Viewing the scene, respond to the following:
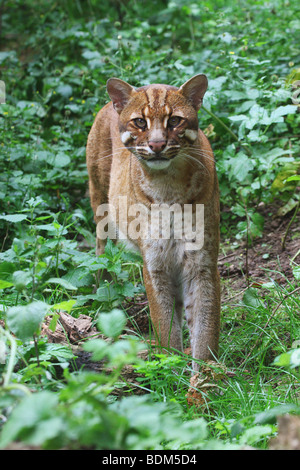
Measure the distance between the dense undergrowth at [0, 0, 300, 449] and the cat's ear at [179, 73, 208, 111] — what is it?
1.11 meters

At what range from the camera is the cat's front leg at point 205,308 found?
429 cm

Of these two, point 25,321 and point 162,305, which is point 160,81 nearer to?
point 162,305

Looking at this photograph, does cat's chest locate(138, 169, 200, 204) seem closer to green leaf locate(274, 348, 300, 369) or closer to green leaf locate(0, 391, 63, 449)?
green leaf locate(274, 348, 300, 369)

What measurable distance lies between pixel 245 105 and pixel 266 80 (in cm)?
69

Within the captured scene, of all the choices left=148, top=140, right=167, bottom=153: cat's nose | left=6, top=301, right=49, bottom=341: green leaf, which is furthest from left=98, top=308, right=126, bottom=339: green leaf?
left=148, top=140, right=167, bottom=153: cat's nose

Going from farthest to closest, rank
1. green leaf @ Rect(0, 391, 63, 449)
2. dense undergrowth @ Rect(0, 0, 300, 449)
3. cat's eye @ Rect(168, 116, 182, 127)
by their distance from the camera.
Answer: cat's eye @ Rect(168, 116, 182, 127) < dense undergrowth @ Rect(0, 0, 300, 449) < green leaf @ Rect(0, 391, 63, 449)

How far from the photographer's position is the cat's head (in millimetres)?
4043

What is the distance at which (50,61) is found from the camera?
848 centimetres

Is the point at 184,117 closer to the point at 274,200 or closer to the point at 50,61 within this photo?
the point at 274,200

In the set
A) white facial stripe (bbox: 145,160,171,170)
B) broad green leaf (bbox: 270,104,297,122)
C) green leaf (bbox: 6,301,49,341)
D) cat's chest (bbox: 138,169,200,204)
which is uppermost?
broad green leaf (bbox: 270,104,297,122)

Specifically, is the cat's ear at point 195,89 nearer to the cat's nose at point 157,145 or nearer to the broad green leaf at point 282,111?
the cat's nose at point 157,145

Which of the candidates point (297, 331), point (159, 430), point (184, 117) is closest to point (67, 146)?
point (184, 117)

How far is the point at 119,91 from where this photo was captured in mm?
4594

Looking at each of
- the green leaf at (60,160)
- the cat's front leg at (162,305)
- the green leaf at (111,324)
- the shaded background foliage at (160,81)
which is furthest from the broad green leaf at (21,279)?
the green leaf at (60,160)
